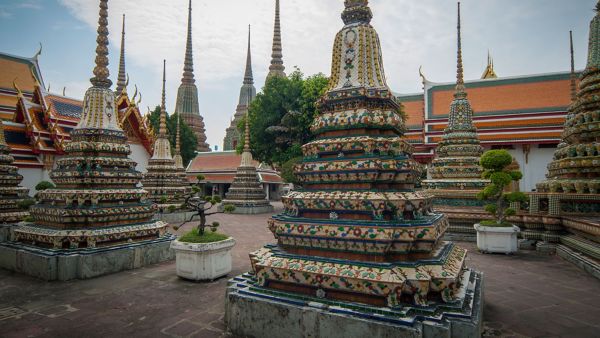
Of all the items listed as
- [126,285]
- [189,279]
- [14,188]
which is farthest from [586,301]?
[14,188]

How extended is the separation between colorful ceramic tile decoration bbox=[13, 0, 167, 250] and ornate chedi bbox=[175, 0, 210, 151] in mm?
45754

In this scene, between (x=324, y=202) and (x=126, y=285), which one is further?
(x=126, y=285)

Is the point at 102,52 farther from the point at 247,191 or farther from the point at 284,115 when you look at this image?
the point at 247,191

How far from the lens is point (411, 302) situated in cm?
410

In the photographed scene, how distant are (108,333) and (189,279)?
2595mm

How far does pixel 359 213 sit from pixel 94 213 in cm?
674

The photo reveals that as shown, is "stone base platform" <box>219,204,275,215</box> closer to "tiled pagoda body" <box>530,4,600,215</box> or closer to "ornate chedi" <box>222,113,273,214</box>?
"ornate chedi" <box>222,113,273,214</box>

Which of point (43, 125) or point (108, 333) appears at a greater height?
point (43, 125)

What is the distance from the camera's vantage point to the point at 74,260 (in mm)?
7410

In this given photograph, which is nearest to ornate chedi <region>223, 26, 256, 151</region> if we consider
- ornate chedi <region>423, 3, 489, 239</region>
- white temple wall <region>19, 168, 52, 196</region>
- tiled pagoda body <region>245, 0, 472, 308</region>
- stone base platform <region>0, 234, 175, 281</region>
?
white temple wall <region>19, 168, 52, 196</region>

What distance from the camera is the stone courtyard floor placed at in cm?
481

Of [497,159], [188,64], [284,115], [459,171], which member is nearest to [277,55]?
[188,64]

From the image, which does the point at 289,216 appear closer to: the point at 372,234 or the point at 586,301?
the point at 372,234

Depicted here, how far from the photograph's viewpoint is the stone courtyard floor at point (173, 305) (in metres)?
4.81
